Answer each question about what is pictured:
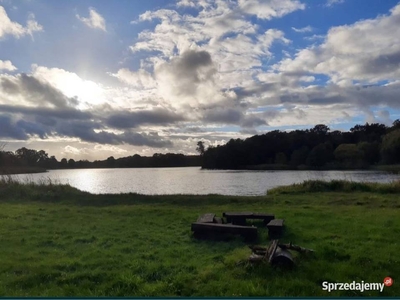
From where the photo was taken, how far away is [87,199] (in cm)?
2138

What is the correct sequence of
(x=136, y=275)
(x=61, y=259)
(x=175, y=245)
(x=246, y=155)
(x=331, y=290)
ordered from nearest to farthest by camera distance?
(x=331, y=290)
(x=136, y=275)
(x=61, y=259)
(x=175, y=245)
(x=246, y=155)

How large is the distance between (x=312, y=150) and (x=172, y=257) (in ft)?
269

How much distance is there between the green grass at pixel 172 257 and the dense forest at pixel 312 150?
5848 centimetres

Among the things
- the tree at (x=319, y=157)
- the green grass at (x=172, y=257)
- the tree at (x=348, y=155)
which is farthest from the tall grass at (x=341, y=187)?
the tree at (x=319, y=157)

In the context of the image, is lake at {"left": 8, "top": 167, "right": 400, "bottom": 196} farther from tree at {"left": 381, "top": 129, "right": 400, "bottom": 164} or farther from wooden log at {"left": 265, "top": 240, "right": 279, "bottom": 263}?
wooden log at {"left": 265, "top": 240, "right": 279, "bottom": 263}

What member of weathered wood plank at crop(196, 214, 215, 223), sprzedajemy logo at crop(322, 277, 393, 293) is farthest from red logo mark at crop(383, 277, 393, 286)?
weathered wood plank at crop(196, 214, 215, 223)

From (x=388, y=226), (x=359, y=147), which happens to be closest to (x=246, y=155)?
(x=359, y=147)

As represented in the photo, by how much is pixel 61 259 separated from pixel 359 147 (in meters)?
Result: 79.0

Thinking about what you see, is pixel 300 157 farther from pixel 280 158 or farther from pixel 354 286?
pixel 354 286

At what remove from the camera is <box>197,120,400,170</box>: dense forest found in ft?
254

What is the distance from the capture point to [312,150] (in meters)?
85.6

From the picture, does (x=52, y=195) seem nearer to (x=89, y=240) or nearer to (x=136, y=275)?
(x=89, y=240)

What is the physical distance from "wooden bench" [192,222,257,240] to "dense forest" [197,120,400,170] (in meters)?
59.8

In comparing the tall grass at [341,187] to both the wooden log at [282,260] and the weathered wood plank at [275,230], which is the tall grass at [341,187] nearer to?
the weathered wood plank at [275,230]
